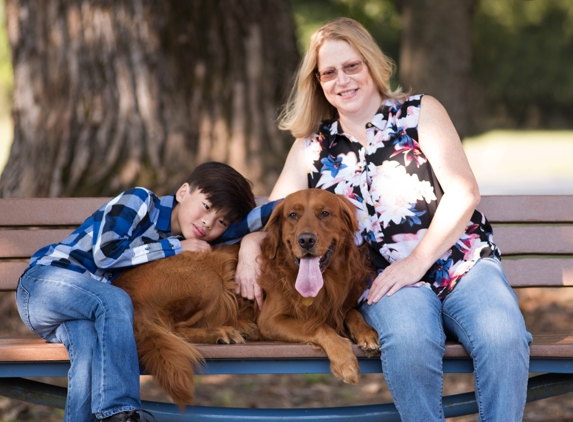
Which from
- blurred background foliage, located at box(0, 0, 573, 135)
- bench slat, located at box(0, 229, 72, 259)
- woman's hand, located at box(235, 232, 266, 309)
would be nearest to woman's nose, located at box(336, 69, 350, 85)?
woman's hand, located at box(235, 232, 266, 309)

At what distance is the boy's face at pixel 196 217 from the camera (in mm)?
3373

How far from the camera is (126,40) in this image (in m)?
4.82

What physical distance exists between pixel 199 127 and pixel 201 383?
1.76m

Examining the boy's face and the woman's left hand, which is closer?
the woman's left hand

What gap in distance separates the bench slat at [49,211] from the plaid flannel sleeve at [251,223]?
2.33 ft

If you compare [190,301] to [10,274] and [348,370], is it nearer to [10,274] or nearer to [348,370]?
[348,370]

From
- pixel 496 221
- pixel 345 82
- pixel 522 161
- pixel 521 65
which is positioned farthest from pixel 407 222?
pixel 521 65

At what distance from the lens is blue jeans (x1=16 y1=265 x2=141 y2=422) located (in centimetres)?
272

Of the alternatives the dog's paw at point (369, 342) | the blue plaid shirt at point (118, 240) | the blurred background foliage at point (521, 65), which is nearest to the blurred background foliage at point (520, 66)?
the blurred background foliage at point (521, 65)

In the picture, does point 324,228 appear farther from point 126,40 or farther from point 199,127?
point 126,40

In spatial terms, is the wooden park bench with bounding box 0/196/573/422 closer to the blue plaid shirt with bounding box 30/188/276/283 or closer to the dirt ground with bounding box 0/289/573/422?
the blue plaid shirt with bounding box 30/188/276/283

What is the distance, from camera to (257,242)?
3459mm

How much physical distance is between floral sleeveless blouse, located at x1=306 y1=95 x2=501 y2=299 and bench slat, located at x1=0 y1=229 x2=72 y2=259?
4.79 ft

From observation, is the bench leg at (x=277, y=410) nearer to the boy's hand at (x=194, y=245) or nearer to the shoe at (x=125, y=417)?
the shoe at (x=125, y=417)
